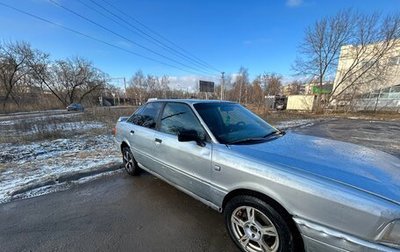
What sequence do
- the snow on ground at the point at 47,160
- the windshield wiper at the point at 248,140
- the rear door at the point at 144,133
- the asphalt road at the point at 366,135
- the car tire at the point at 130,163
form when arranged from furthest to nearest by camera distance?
the asphalt road at the point at 366,135
the car tire at the point at 130,163
the snow on ground at the point at 47,160
the rear door at the point at 144,133
the windshield wiper at the point at 248,140

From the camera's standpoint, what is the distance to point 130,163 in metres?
4.43

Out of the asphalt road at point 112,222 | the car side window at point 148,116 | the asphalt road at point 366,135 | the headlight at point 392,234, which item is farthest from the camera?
the asphalt road at point 366,135

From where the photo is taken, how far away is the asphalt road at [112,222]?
2.41 metres

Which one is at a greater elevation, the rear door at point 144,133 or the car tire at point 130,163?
the rear door at point 144,133

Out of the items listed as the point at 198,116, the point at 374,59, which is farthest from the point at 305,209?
the point at 374,59

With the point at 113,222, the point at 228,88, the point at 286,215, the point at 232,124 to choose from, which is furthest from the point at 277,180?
the point at 228,88

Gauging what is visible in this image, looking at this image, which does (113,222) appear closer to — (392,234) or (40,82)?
(392,234)

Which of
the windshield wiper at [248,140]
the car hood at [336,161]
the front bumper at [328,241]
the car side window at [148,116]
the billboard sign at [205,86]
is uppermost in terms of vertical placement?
the billboard sign at [205,86]

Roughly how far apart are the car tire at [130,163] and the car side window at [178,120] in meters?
1.36

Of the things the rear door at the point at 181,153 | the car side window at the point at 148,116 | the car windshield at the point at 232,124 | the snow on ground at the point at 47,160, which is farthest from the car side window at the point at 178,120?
the snow on ground at the point at 47,160

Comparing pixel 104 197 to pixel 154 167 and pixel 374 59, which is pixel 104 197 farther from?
pixel 374 59

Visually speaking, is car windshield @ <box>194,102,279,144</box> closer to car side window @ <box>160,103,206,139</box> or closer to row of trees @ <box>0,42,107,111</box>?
car side window @ <box>160,103,206,139</box>

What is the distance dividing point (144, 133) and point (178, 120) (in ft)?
2.88

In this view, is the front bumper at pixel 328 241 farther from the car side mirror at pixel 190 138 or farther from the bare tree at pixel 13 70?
the bare tree at pixel 13 70
